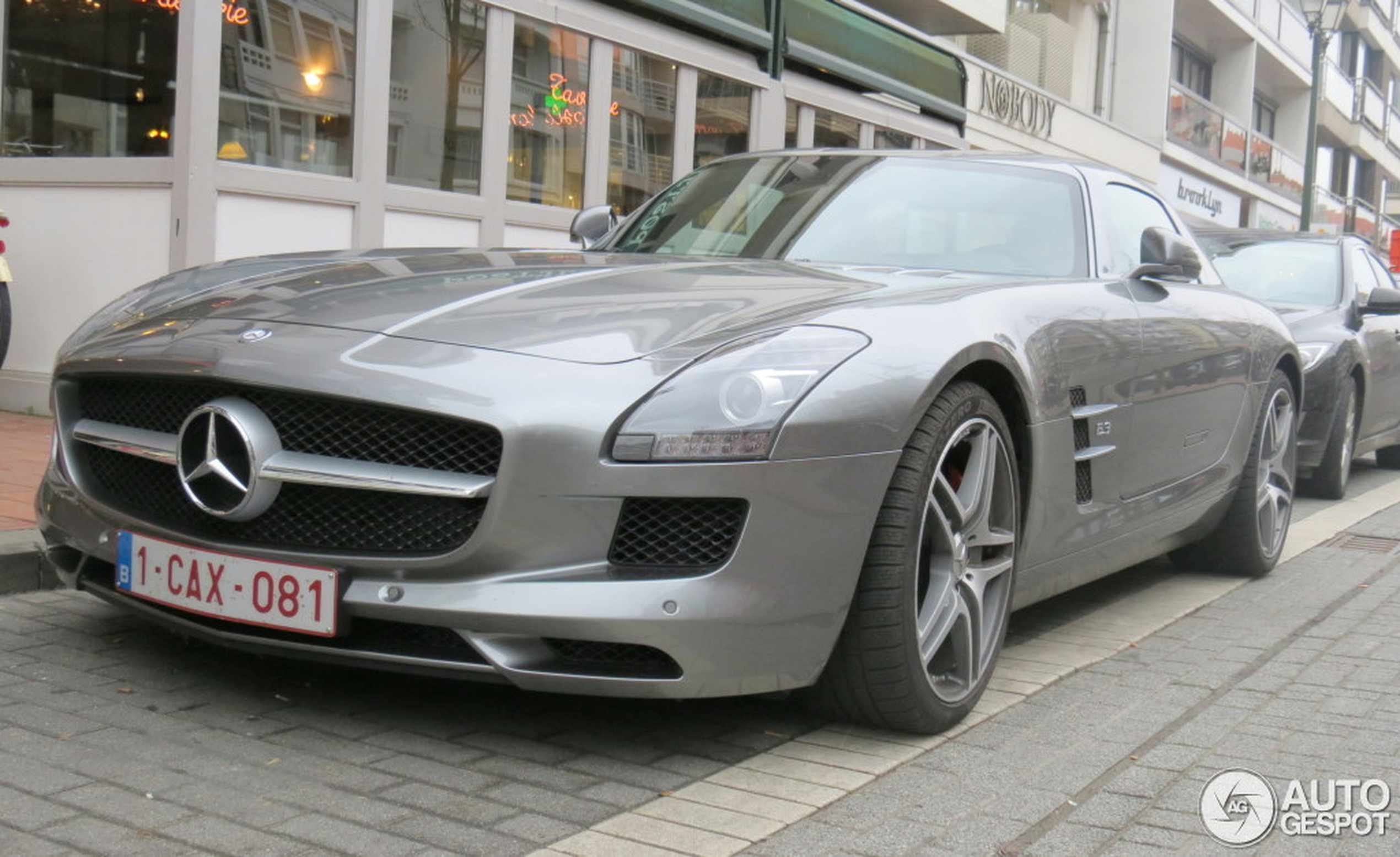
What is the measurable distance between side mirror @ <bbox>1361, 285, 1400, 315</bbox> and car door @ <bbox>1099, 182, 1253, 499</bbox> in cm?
357

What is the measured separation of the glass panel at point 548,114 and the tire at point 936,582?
7.44 meters

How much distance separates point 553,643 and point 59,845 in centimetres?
92

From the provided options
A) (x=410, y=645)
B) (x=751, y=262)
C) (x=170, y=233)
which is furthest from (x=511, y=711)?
(x=170, y=233)

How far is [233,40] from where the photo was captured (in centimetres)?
827

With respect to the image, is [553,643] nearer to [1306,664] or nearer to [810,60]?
[1306,664]

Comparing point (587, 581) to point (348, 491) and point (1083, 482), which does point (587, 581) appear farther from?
point (1083, 482)

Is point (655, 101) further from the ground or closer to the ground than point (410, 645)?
further from the ground

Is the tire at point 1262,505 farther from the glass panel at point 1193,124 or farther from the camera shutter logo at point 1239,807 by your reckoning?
the glass panel at point 1193,124

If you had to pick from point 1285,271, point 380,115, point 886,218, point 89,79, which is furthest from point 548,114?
point 886,218

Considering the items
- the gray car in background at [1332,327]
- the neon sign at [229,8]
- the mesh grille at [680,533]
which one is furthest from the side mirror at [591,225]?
the gray car in background at [1332,327]

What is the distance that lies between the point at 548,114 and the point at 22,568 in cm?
716

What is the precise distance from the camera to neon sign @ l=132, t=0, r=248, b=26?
809 centimetres

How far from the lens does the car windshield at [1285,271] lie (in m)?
9.45

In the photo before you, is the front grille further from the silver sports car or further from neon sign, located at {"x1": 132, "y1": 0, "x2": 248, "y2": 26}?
neon sign, located at {"x1": 132, "y1": 0, "x2": 248, "y2": 26}
